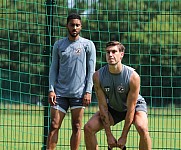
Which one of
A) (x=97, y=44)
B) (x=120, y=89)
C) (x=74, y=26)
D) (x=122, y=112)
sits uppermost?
(x=74, y=26)

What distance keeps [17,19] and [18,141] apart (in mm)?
2201

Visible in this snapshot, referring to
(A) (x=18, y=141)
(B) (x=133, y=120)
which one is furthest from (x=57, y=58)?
(A) (x=18, y=141)

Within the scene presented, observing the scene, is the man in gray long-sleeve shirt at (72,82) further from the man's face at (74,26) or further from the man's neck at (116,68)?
the man's neck at (116,68)

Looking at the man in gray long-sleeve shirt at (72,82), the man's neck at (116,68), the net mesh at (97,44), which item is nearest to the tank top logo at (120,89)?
the man's neck at (116,68)

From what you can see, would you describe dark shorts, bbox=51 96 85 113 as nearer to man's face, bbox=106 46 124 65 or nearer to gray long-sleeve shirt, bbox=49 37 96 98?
gray long-sleeve shirt, bbox=49 37 96 98

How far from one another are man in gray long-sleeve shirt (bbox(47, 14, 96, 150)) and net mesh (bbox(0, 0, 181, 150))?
1.61 meters

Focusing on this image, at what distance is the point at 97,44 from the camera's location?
13.1 m

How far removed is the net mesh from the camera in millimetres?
12141

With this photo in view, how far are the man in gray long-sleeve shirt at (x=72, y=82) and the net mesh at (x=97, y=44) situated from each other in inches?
63.3

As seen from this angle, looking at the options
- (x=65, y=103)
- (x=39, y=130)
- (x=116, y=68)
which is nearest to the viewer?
(x=116, y=68)

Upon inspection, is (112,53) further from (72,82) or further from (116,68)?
(72,82)

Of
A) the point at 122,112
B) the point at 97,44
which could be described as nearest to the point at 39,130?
the point at 97,44

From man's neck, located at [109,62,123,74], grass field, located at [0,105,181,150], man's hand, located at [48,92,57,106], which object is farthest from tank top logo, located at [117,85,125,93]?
grass field, located at [0,105,181,150]

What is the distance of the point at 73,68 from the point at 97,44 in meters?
2.96
